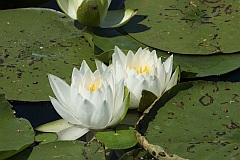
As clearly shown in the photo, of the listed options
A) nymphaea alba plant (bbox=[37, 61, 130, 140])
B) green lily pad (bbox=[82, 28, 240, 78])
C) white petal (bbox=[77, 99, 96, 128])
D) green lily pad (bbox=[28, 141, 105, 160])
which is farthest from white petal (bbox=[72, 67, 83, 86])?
green lily pad (bbox=[82, 28, 240, 78])

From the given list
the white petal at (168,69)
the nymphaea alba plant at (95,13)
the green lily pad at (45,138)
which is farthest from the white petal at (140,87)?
the nymphaea alba plant at (95,13)

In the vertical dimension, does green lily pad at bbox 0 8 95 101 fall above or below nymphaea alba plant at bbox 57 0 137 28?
below

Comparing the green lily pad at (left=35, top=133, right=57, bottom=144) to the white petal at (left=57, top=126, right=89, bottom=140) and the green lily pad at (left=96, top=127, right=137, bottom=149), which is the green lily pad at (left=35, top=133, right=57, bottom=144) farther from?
the green lily pad at (left=96, top=127, right=137, bottom=149)

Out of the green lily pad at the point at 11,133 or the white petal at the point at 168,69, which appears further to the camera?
the white petal at the point at 168,69

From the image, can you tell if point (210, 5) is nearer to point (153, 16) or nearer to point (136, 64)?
point (153, 16)

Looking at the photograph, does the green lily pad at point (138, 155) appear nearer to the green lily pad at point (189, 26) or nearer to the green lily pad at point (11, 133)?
the green lily pad at point (11, 133)

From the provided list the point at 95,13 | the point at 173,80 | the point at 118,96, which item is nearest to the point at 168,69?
the point at 173,80

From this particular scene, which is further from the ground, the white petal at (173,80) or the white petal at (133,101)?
the white petal at (173,80)
